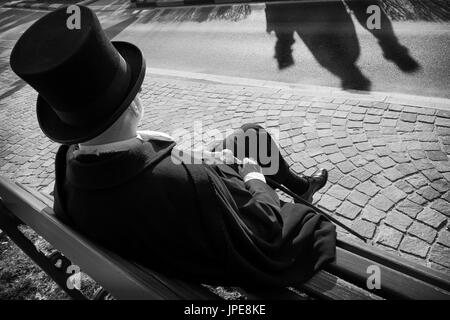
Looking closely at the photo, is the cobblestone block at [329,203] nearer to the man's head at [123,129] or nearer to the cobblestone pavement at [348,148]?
the cobblestone pavement at [348,148]

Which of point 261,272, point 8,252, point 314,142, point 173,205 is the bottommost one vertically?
point 8,252

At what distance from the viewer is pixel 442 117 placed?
379 cm

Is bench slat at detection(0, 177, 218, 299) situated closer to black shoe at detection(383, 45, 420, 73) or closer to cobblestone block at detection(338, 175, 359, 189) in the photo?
cobblestone block at detection(338, 175, 359, 189)

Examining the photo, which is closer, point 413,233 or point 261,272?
point 261,272

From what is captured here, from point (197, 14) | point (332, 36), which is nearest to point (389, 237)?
point (332, 36)

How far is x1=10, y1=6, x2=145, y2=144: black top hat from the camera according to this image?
1579 millimetres

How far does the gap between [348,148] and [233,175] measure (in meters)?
2.04

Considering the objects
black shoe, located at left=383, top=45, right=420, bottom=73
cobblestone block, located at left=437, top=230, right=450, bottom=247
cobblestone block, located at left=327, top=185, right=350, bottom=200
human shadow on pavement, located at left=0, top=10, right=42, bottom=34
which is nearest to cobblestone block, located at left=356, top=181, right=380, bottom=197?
cobblestone block, located at left=327, top=185, right=350, bottom=200

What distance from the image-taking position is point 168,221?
5.28 ft
